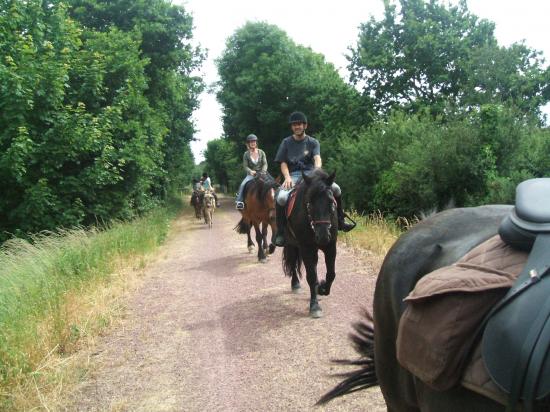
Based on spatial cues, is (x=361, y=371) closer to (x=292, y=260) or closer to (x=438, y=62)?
(x=292, y=260)

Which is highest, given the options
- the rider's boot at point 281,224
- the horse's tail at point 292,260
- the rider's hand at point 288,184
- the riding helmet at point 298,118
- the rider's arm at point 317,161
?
the riding helmet at point 298,118

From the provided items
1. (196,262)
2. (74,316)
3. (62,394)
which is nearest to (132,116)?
(196,262)

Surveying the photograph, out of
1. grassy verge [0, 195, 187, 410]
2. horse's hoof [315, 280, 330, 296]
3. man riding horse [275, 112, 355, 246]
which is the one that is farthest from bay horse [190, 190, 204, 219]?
horse's hoof [315, 280, 330, 296]

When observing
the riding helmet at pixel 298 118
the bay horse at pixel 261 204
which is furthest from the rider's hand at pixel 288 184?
the bay horse at pixel 261 204

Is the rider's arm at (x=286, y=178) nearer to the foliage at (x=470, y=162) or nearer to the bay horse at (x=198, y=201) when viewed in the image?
the foliage at (x=470, y=162)

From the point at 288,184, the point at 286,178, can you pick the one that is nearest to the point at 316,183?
the point at 288,184

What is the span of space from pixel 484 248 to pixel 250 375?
3.17 meters

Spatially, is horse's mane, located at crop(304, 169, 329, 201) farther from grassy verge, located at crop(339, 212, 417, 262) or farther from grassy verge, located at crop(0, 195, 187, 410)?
grassy verge, located at crop(339, 212, 417, 262)

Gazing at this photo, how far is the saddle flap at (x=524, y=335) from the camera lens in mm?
1343

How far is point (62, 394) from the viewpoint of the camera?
4043 mm

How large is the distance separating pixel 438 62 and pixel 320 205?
23.7 metres

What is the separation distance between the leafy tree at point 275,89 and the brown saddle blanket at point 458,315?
85.0ft

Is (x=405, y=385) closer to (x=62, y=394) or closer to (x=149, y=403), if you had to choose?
(x=149, y=403)

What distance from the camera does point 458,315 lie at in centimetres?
157
